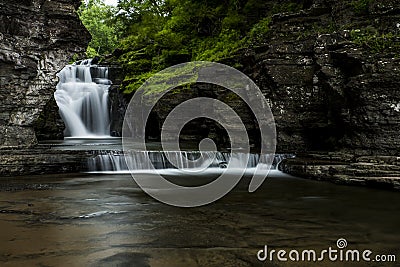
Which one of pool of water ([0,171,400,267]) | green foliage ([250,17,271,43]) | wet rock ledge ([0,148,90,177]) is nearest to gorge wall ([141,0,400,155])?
green foliage ([250,17,271,43])

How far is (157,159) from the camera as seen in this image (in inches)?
444

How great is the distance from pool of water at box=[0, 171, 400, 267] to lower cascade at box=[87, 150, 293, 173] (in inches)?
99.0

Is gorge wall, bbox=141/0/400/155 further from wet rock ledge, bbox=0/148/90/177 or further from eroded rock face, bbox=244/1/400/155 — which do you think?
wet rock ledge, bbox=0/148/90/177

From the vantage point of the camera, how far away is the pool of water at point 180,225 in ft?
13.0

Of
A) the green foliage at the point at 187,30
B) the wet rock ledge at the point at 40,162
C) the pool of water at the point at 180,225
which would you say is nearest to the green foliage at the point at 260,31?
the green foliage at the point at 187,30

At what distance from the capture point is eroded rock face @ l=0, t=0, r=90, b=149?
36.2ft

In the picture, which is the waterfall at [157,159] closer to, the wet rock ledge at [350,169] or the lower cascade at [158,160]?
the lower cascade at [158,160]

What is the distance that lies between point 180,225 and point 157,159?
615 centimetres

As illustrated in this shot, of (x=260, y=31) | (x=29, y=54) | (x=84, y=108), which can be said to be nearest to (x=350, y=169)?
(x=260, y=31)

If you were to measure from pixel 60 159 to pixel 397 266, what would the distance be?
8.82 m

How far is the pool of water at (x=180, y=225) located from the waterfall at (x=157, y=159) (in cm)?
251

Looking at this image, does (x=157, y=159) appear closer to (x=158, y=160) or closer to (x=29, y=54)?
(x=158, y=160)

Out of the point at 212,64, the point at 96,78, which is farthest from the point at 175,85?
the point at 96,78

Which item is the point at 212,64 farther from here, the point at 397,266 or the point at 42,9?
the point at 397,266
